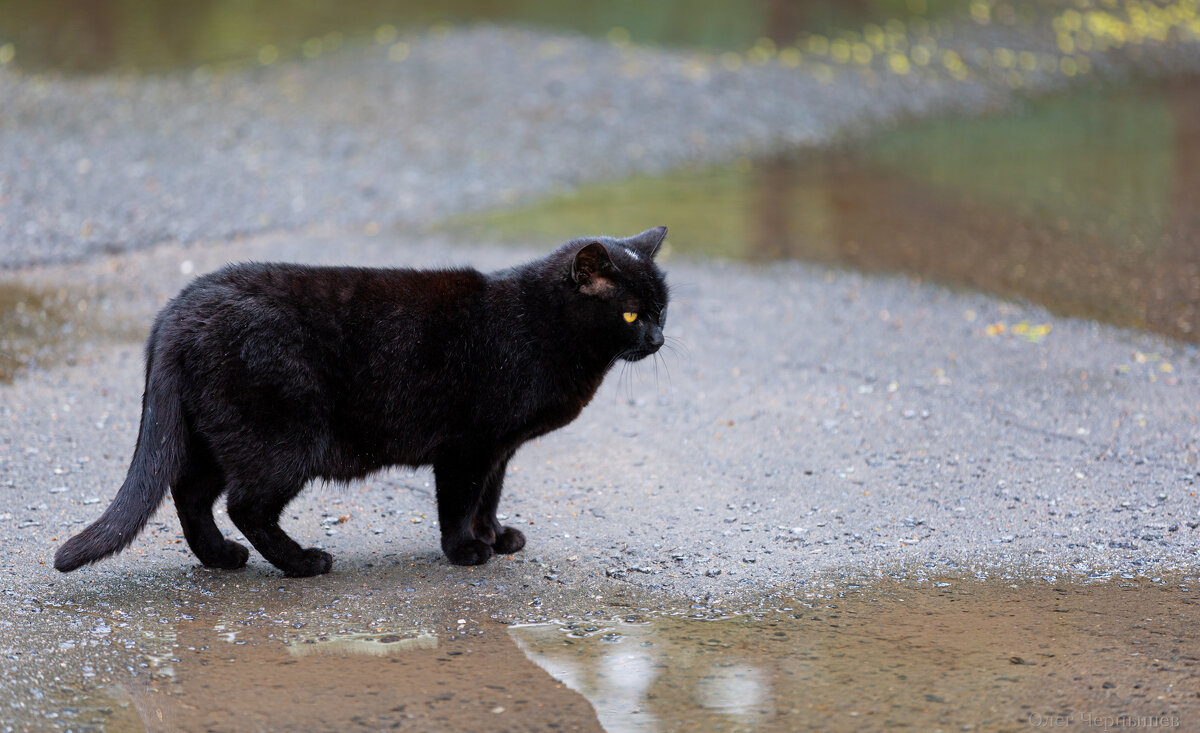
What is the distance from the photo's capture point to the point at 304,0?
53.7 feet

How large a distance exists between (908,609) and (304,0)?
14.8m

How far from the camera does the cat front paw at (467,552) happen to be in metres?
4.21

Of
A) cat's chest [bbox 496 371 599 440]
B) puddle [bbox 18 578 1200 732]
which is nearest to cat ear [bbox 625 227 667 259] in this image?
cat's chest [bbox 496 371 599 440]

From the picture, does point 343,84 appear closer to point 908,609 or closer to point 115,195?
point 115,195

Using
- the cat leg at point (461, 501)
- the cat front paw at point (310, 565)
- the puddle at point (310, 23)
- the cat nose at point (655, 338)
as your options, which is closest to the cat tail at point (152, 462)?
the cat front paw at point (310, 565)

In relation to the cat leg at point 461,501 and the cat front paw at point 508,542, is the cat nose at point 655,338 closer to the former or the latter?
the cat leg at point 461,501

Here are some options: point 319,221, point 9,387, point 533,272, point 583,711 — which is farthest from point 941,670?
point 319,221

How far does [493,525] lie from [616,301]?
3.20 ft

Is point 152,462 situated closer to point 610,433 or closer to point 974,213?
point 610,433

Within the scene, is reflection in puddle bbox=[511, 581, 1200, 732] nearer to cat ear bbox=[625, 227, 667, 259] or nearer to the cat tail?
the cat tail

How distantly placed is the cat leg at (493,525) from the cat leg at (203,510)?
86cm

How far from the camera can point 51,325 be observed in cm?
677

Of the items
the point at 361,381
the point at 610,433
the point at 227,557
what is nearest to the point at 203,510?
the point at 227,557

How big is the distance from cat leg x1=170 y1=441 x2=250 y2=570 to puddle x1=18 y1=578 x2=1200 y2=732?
10.2 inches
